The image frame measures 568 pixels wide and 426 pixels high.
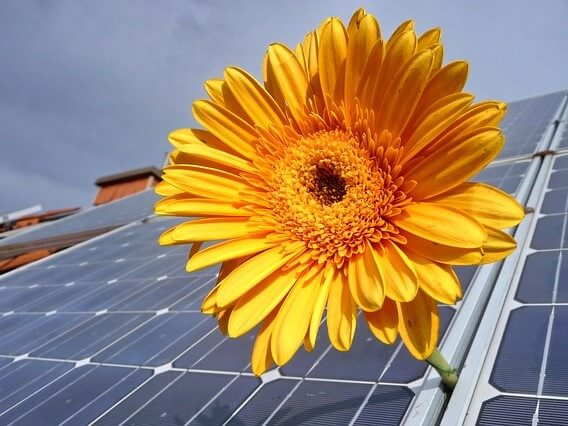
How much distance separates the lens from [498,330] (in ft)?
5.60

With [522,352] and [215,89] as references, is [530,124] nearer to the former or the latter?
[522,352]

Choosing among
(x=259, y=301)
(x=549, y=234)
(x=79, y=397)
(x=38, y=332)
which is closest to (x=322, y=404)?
(x=259, y=301)

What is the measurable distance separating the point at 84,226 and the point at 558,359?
857 centimetres

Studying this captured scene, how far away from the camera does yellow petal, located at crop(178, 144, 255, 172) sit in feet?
3.70

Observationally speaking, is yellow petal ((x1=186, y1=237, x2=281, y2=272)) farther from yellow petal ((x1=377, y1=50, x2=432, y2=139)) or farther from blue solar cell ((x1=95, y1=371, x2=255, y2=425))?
blue solar cell ((x1=95, y1=371, x2=255, y2=425))

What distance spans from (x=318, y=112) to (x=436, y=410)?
775 mm

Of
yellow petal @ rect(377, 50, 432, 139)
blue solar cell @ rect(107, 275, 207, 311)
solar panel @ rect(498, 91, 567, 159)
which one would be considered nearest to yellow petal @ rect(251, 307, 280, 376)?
yellow petal @ rect(377, 50, 432, 139)

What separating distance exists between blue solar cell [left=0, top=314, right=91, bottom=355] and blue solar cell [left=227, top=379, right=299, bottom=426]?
2.00 m

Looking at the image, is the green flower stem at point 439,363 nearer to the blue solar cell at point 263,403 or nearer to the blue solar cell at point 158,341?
the blue solar cell at point 263,403

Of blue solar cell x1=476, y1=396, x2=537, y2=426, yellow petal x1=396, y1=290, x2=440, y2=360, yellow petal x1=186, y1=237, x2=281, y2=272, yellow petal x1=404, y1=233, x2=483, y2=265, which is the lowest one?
blue solar cell x1=476, y1=396, x2=537, y2=426

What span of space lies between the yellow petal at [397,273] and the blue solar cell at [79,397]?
1.59 metres

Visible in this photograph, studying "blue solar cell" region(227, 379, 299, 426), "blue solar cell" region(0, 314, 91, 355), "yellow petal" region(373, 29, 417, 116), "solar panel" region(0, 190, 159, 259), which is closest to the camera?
"yellow petal" region(373, 29, 417, 116)

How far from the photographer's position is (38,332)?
3562 millimetres

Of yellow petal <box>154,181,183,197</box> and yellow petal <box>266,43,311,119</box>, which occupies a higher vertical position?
yellow petal <box>266,43,311,119</box>
